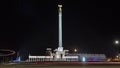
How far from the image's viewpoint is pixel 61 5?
10506 centimetres

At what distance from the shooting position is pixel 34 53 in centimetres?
13050

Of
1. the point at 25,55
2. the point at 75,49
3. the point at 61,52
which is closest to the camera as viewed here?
the point at 61,52

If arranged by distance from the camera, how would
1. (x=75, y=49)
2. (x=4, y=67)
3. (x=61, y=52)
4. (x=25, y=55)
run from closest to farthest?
(x=4, y=67)
(x=61, y=52)
(x=25, y=55)
(x=75, y=49)

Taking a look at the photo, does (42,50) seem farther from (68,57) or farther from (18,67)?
(18,67)

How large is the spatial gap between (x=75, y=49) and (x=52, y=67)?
113 meters

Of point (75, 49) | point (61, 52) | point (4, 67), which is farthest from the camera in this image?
point (75, 49)

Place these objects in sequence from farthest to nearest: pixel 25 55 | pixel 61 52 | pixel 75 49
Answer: pixel 75 49, pixel 25 55, pixel 61 52

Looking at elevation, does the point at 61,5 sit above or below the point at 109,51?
above

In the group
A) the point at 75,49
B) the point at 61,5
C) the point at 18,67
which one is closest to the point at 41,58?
the point at 61,5

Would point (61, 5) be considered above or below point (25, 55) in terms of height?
above

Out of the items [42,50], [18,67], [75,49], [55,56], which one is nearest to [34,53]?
[42,50]

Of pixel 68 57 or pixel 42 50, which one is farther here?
pixel 42 50

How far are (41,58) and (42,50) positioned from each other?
71.5 feet

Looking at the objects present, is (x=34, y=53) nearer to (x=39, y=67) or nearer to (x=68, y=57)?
→ (x=68, y=57)
